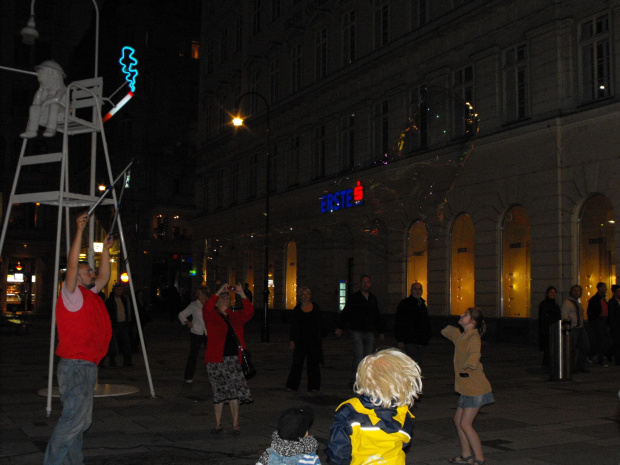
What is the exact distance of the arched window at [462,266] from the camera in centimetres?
2748

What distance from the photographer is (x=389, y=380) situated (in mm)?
4188

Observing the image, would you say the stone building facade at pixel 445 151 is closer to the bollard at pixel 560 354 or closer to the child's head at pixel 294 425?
the bollard at pixel 560 354

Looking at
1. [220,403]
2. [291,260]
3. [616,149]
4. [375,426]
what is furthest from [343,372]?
[291,260]

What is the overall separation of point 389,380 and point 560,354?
1162 centimetres

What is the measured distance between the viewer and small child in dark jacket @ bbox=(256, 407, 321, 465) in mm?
3934

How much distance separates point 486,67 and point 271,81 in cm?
1968

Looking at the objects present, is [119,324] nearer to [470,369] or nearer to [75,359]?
[75,359]

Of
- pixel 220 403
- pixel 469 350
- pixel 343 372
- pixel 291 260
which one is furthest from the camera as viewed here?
pixel 291 260

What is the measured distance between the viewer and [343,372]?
657 inches

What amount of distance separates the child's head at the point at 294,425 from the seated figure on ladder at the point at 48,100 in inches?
305

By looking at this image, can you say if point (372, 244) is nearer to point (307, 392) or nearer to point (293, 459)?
point (307, 392)

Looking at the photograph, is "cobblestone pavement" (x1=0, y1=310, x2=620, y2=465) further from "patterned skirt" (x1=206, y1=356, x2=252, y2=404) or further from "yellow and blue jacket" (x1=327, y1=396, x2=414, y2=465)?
"yellow and blue jacket" (x1=327, y1=396, x2=414, y2=465)

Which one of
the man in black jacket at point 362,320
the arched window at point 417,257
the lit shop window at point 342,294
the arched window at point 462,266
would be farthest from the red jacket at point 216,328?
the lit shop window at point 342,294

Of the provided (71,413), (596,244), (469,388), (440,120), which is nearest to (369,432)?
(71,413)
